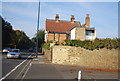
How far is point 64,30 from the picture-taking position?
49.7 meters

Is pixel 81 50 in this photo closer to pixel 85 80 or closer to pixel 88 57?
pixel 88 57

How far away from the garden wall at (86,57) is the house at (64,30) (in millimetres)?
16261

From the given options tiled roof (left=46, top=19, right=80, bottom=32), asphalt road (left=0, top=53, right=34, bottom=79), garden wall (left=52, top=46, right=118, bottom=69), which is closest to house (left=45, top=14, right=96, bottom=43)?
tiled roof (left=46, top=19, right=80, bottom=32)

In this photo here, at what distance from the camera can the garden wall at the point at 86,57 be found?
56.0ft

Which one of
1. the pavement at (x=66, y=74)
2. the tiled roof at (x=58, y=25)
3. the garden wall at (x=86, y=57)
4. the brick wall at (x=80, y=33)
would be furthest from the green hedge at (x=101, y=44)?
the tiled roof at (x=58, y=25)

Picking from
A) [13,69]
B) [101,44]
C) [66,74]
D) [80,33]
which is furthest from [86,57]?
[80,33]

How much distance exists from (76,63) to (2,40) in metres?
30.0

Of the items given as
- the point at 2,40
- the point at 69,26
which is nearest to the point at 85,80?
the point at 2,40


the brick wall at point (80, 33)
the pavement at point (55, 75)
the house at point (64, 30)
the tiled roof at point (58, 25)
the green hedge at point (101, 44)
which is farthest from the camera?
the tiled roof at point (58, 25)

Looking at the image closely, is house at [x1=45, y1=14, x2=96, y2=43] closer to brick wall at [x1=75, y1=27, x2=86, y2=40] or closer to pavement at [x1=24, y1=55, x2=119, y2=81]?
brick wall at [x1=75, y1=27, x2=86, y2=40]

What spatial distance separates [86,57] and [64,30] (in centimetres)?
3227

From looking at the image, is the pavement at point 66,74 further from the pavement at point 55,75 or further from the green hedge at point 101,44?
the green hedge at point 101,44

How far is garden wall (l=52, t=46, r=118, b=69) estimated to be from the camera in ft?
56.0

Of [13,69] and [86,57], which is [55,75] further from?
[86,57]
